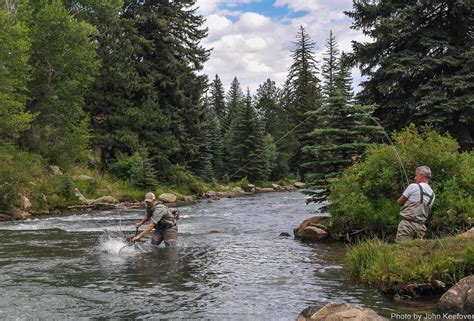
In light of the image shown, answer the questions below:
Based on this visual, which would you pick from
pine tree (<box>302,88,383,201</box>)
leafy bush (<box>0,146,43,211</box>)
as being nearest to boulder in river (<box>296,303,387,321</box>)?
pine tree (<box>302,88,383,201</box>)

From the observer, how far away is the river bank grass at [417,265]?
774 centimetres

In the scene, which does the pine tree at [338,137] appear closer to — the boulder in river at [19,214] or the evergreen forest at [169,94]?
the evergreen forest at [169,94]

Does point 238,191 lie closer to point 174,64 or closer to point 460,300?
point 174,64

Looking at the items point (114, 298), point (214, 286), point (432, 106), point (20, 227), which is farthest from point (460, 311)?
point (20, 227)

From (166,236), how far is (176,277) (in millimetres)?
3984

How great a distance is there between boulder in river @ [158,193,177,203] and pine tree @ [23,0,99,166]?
6073 mm

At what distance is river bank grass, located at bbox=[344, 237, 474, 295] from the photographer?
25.4 feet

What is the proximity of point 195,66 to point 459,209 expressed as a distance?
3811cm

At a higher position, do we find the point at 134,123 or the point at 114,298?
the point at 134,123

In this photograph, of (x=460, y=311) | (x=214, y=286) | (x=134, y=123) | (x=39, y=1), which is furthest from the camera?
(x=134, y=123)

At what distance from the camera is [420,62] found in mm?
19375

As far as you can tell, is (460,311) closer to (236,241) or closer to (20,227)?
(236,241)

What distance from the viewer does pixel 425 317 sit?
261 inches

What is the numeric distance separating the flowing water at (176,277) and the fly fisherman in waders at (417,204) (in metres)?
1.56
